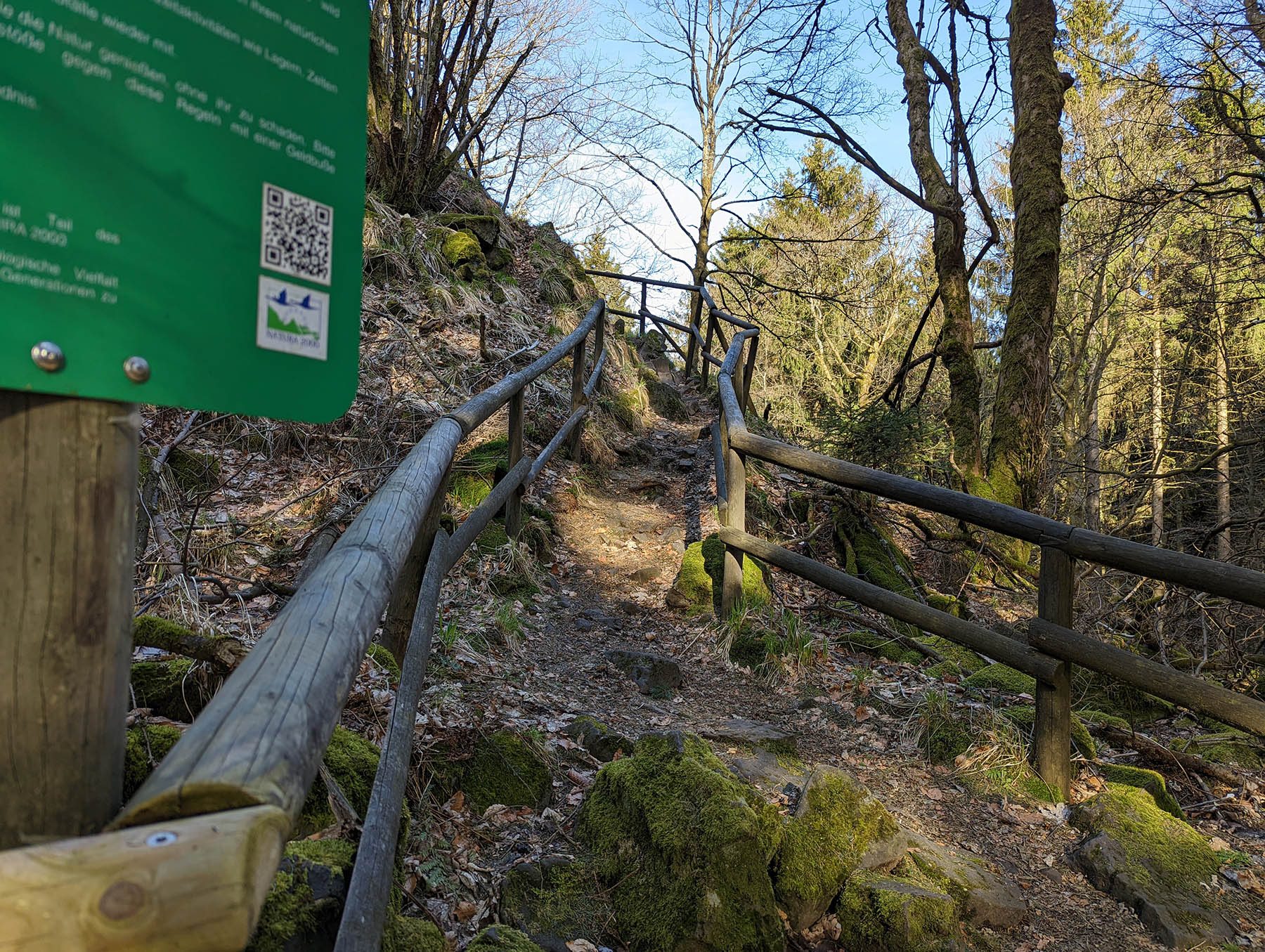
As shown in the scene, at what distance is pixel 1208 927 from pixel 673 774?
70.7 inches

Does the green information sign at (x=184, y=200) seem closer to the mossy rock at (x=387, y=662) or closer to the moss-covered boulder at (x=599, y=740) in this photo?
the mossy rock at (x=387, y=662)

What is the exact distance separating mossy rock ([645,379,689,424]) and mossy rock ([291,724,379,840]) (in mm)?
8598

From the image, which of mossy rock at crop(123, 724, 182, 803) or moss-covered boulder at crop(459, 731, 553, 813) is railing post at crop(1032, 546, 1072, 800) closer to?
moss-covered boulder at crop(459, 731, 553, 813)

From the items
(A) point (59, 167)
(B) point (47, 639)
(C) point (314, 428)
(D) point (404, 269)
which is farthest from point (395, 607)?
(D) point (404, 269)

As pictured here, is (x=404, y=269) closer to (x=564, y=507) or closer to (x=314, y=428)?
(x=314, y=428)

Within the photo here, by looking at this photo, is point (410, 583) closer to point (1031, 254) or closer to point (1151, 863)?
point (1151, 863)

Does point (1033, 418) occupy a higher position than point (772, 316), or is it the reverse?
point (772, 316)

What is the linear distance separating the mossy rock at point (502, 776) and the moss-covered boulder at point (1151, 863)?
1.99 m

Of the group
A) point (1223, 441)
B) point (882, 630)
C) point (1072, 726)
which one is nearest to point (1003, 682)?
point (1072, 726)

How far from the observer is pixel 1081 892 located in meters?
2.72

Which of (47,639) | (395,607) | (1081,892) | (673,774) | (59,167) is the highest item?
(59,167)

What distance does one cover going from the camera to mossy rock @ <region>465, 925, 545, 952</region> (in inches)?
74.3

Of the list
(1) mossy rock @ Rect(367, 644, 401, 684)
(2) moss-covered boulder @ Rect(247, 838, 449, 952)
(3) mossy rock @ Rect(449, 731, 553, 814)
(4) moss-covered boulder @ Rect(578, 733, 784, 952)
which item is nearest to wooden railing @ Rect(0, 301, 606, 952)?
(2) moss-covered boulder @ Rect(247, 838, 449, 952)

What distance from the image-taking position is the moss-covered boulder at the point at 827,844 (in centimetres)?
241
